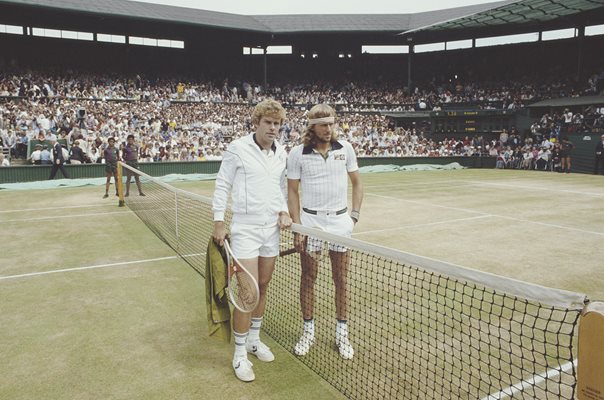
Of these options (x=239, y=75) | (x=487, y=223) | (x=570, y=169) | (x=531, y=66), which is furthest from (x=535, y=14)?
(x=487, y=223)

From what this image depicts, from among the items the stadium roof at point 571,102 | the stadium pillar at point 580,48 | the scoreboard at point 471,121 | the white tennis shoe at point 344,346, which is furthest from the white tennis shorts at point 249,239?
the stadium pillar at point 580,48

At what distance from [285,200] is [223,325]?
132cm

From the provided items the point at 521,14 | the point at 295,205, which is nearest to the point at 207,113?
the point at 521,14

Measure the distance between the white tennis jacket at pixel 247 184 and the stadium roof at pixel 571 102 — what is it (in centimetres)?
3294

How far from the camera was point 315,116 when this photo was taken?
459 cm

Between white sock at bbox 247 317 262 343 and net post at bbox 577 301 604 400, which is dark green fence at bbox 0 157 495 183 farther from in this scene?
net post at bbox 577 301 604 400

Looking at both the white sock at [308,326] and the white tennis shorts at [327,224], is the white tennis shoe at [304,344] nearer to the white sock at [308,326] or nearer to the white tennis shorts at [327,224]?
the white sock at [308,326]

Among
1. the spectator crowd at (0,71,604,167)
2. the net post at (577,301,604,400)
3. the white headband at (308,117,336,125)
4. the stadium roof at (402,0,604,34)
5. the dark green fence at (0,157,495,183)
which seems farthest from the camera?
the stadium roof at (402,0,604,34)

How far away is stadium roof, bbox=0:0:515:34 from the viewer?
35.5 metres

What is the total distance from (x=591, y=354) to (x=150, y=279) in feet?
20.4

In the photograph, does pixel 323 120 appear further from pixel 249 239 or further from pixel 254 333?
pixel 254 333

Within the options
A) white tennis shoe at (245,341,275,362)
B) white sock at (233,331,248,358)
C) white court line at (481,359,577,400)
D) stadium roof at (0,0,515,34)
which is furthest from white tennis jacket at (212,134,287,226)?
stadium roof at (0,0,515,34)

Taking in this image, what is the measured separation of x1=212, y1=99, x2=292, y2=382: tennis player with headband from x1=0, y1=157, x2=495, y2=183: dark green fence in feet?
65.1

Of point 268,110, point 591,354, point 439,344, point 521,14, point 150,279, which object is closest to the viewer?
point 591,354
